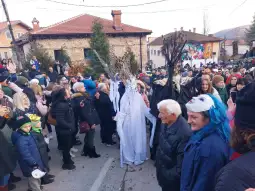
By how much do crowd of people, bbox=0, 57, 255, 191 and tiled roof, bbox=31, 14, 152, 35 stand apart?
744 inches

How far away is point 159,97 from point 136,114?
0.67 metres

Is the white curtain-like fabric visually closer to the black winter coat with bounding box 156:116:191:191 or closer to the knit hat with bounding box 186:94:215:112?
the black winter coat with bounding box 156:116:191:191

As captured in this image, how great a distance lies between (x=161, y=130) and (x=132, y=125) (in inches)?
75.4

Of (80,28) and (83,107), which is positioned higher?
(80,28)

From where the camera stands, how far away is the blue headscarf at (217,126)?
6.39ft

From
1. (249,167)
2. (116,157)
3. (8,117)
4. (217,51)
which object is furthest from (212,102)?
(217,51)

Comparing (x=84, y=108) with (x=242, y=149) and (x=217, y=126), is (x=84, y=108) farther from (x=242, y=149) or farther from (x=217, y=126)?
(x=242, y=149)

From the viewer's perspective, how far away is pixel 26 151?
12.1ft

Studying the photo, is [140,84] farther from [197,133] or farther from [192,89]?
[197,133]

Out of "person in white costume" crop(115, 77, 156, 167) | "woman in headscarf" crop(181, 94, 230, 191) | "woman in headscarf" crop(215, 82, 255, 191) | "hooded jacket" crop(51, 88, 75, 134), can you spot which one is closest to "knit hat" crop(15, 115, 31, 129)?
"hooded jacket" crop(51, 88, 75, 134)

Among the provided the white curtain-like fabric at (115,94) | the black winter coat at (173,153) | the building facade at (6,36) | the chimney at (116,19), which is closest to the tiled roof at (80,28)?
the chimney at (116,19)

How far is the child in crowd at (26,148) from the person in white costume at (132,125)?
5.75 feet

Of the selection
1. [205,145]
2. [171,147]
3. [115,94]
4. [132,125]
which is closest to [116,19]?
[115,94]

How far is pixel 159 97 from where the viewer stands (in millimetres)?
4629
